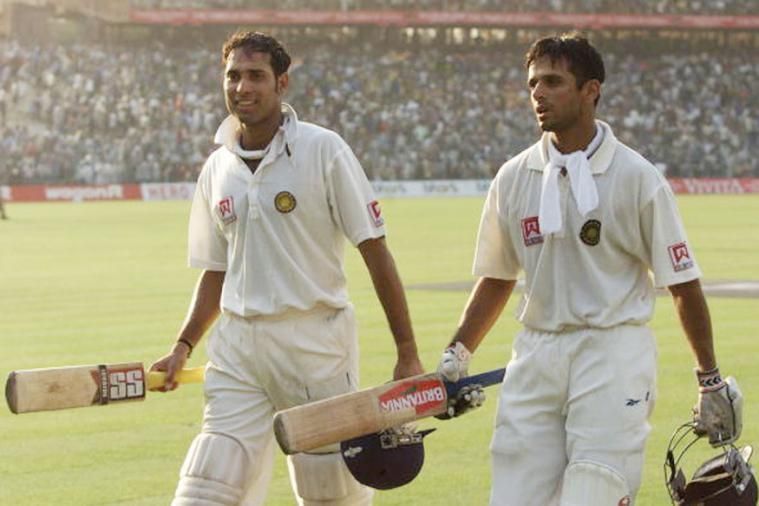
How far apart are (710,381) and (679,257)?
0.43 m

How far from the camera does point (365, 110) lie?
61000 mm

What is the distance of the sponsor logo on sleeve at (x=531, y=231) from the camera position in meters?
5.98

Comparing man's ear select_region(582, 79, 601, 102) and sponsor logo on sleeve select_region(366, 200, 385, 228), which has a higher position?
man's ear select_region(582, 79, 601, 102)

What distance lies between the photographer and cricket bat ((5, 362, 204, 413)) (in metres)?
6.27

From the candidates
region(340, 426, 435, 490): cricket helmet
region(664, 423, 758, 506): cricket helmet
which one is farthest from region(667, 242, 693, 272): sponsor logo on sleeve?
region(340, 426, 435, 490): cricket helmet

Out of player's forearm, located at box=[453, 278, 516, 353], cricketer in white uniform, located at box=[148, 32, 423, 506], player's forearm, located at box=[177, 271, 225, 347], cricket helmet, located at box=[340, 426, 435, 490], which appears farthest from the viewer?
player's forearm, located at box=[177, 271, 225, 347]

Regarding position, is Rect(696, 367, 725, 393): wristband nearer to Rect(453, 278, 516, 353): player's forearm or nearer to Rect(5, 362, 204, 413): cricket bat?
Rect(453, 278, 516, 353): player's forearm

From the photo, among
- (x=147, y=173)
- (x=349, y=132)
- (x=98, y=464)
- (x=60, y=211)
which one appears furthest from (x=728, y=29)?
(x=98, y=464)

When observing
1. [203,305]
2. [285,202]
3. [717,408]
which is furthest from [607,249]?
[203,305]

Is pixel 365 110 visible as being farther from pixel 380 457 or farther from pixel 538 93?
pixel 538 93

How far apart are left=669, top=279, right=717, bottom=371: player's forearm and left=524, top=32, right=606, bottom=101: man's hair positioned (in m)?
0.80

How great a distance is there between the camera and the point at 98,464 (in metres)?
9.66

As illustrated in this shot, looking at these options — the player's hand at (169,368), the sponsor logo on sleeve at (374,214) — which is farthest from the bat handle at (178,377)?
the sponsor logo on sleeve at (374,214)

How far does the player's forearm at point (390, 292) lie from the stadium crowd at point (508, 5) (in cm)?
5937
